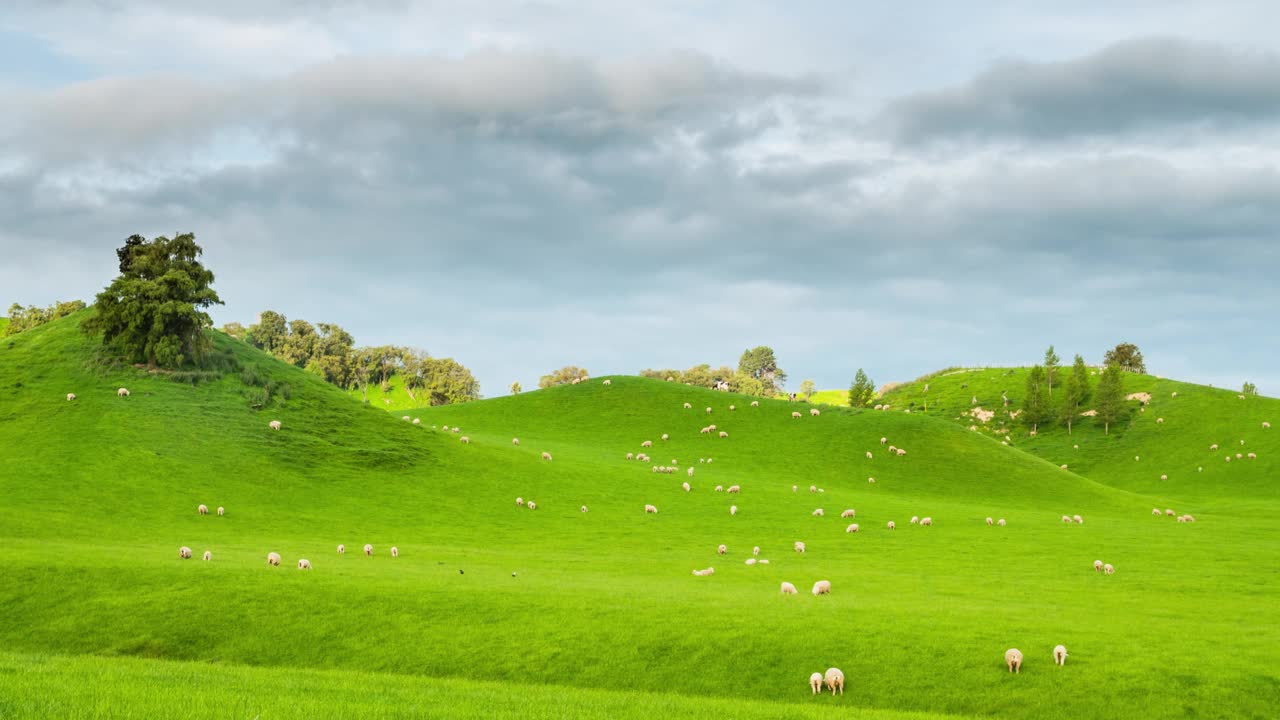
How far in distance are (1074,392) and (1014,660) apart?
454 ft

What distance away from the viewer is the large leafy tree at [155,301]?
258 feet

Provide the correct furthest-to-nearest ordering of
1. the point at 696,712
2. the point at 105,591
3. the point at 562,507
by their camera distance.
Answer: the point at 562,507
the point at 105,591
the point at 696,712

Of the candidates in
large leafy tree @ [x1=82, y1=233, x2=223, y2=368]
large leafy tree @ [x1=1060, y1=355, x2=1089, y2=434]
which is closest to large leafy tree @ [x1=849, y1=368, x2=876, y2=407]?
large leafy tree @ [x1=1060, y1=355, x2=1089, y2=434]

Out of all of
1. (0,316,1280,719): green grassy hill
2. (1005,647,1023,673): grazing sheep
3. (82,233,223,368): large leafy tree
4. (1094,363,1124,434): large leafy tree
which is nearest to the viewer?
(0,316,1280,719): green grassy hill

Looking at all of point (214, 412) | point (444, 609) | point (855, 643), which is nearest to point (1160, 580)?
point (855, 643)

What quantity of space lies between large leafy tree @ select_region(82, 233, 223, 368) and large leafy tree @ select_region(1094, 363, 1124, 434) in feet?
424

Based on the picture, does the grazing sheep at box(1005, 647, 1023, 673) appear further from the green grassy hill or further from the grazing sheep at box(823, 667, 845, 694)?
the grazing sheep at box(823, 667, 845, 694)

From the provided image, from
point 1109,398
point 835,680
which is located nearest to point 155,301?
point 835,680

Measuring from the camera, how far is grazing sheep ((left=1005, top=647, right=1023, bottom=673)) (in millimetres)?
25766

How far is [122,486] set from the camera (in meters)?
59.5

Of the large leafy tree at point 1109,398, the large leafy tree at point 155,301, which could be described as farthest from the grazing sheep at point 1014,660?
the large leafy tree at point 1109,398

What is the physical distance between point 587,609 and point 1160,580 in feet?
91.6

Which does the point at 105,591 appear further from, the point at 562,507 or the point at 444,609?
the point at 562,507

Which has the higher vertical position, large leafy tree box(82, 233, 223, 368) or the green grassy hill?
large leafy tree box(82, 233, 223, 368)
